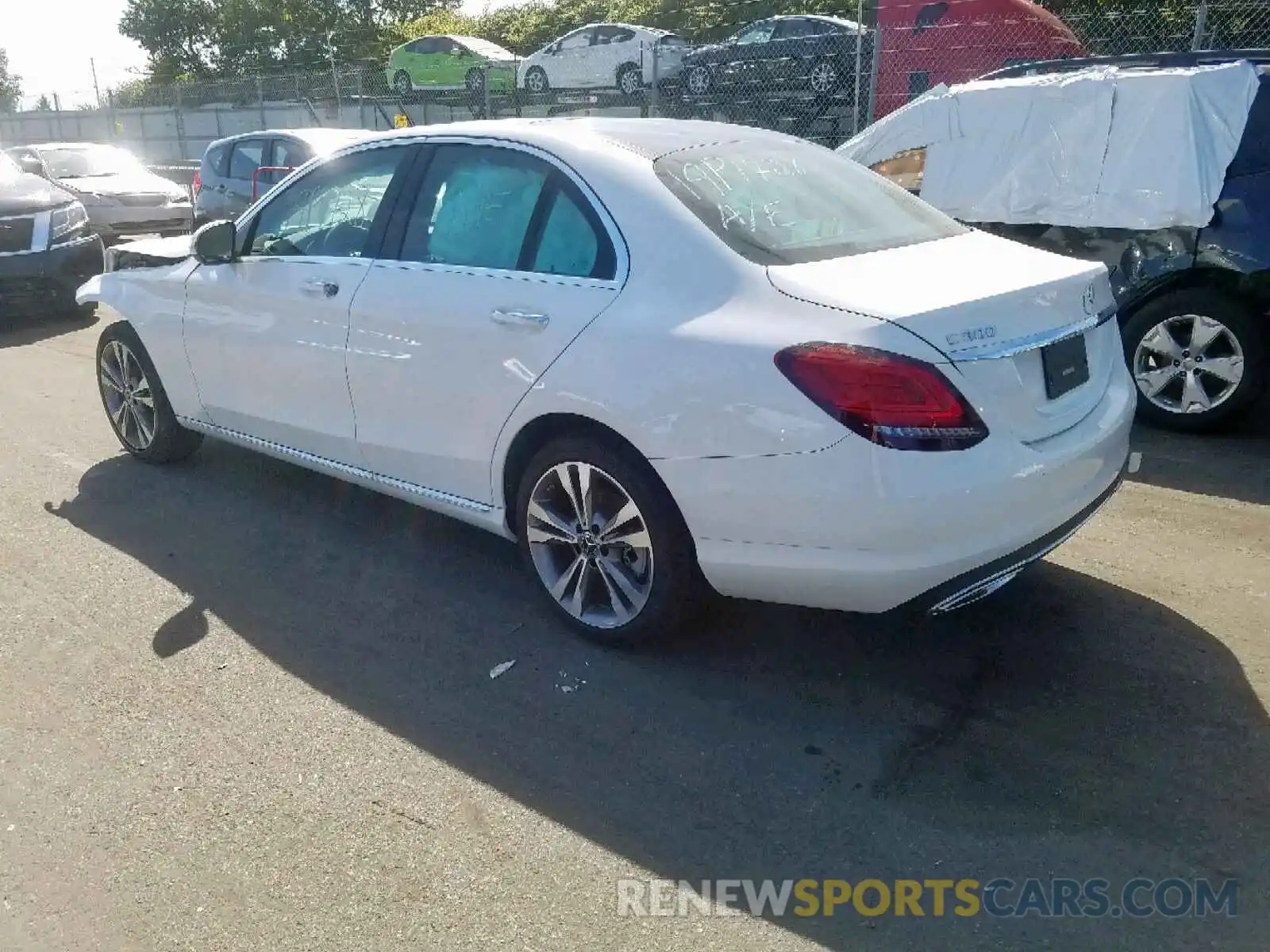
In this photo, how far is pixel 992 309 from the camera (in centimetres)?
306

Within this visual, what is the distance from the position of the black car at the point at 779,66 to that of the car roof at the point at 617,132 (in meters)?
10.1

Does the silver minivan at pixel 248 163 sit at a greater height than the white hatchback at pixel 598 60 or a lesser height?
lesser

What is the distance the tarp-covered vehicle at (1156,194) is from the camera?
18.4 ft

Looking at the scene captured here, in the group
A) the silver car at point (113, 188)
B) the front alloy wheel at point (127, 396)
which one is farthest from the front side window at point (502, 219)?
the silver car at point (113, 188)

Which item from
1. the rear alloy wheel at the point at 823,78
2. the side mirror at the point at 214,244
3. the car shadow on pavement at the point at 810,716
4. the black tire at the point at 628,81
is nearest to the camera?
A: the car shadow on pavement at the point at 810,716

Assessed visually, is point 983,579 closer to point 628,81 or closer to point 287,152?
point 287,152

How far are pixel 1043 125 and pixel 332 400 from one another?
14.7ft

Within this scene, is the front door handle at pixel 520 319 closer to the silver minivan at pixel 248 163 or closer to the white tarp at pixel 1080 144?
the white tarp at pixel 1080 144

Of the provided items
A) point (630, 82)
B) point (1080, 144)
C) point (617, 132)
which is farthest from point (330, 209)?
point (630, 82)

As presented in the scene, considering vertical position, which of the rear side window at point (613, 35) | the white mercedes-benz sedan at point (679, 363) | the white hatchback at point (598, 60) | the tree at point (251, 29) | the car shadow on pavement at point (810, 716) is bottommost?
the car shadow on pavement at point (810, 716)

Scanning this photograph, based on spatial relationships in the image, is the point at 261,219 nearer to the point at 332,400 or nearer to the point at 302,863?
the point at 332,400

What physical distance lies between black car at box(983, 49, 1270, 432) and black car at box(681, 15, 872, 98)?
8139 millimetres

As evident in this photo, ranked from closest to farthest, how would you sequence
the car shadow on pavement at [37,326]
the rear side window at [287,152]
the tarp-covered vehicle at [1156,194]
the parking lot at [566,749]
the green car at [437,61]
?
the parking lot at [566,749], the tarp-covered vehicle at [1156,194], the car shadow on pavement at [37,326], the rear side window at [287,152], the green car at [437,61]

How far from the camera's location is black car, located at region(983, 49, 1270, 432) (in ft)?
18.2
